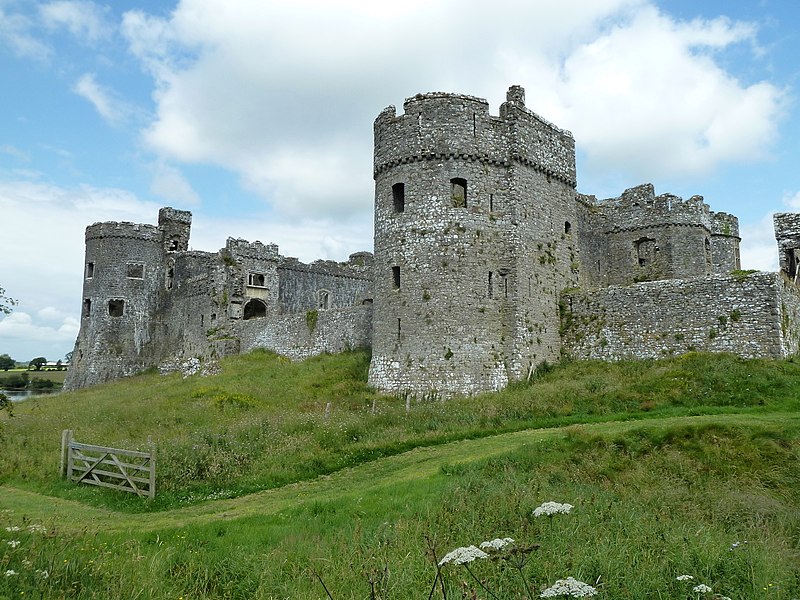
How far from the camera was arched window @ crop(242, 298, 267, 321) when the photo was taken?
42.8 meters

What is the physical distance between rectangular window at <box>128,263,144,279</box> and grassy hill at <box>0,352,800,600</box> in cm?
2193

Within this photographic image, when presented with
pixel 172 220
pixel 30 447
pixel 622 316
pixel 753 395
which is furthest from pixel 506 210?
pixel 172 220

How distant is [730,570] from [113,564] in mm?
7895

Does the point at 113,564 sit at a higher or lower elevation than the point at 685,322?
lower

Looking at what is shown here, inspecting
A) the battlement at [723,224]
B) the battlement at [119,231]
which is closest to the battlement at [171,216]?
the battlement at [119,231]

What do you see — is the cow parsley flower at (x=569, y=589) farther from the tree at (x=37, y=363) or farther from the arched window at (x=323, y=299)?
the tree at (x=37, y=363)

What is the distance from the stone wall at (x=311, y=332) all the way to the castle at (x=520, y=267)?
0.49ft

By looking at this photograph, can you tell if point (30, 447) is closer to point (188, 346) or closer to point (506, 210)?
point (506, 210)

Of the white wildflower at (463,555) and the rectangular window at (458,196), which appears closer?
the white wildflower at (463,555)

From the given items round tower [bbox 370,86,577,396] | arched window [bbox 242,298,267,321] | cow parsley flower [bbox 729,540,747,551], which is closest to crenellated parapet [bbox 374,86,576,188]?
round tower [bbox 370,86,577,396]

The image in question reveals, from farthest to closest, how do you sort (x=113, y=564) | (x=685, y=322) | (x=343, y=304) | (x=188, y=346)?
(x=343, y=304), (x=188, y=346), (x=685, y=322), (x=113, y=564)

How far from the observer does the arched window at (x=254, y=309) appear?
140 feet

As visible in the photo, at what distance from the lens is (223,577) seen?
28.4ft

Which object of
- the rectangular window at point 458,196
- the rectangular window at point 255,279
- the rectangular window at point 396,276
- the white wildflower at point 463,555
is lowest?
the white wildflower at point 463,555
